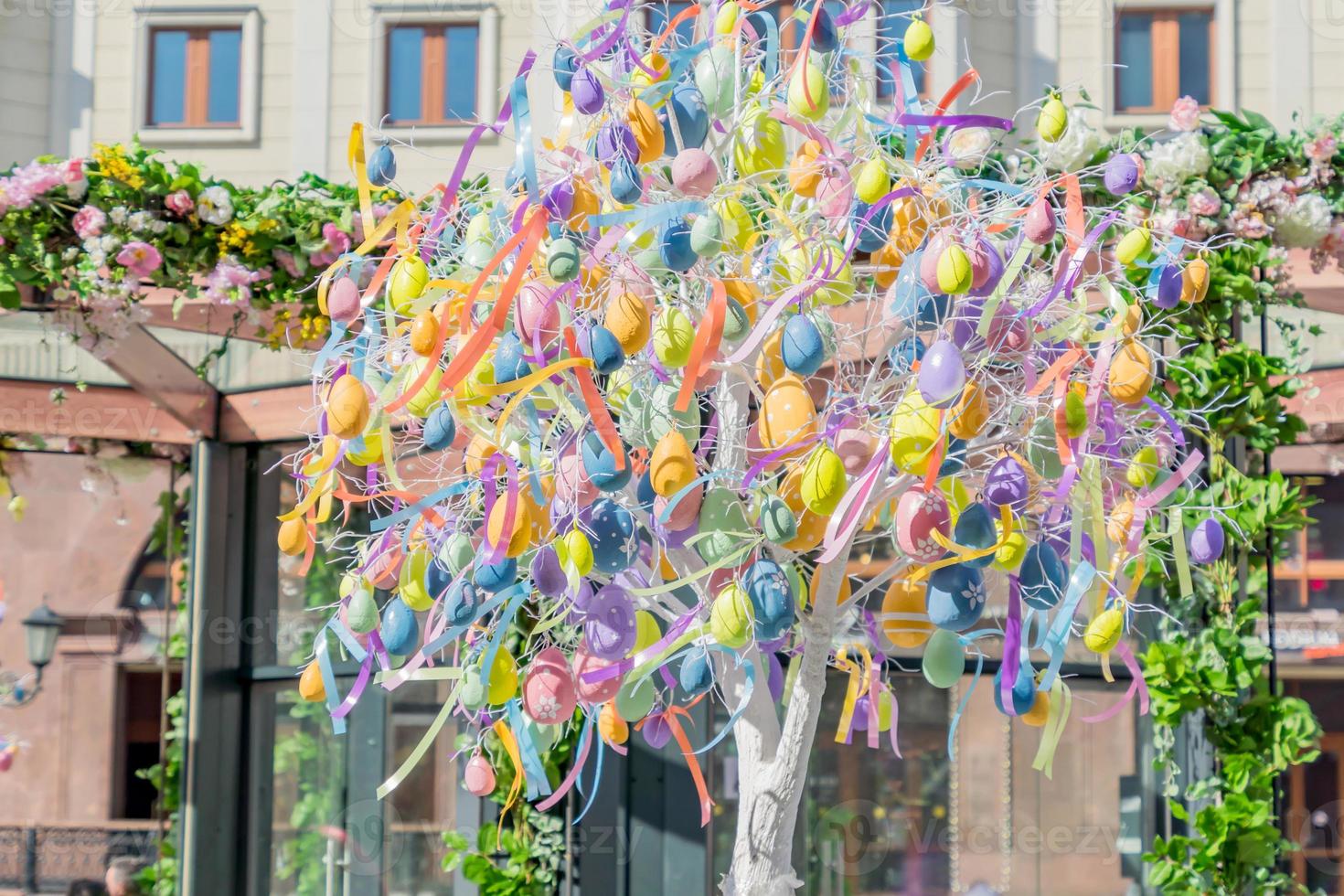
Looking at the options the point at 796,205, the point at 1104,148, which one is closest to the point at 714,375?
the point at 796,205

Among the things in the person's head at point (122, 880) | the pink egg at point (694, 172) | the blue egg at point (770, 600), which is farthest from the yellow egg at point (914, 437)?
the person's head at point (122, 880)

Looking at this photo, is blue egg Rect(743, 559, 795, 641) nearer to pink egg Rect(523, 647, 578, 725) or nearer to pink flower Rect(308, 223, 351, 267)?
pink egg Rect(523, 647, 578, 725)

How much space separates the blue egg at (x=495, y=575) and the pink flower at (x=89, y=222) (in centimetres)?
276

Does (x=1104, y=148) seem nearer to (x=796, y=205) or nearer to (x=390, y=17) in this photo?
(x=796, y=205)

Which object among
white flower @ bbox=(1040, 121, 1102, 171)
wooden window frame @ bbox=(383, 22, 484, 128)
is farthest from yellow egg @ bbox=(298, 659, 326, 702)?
wooden window frame @ bbox=(383, 22, 484, 128)

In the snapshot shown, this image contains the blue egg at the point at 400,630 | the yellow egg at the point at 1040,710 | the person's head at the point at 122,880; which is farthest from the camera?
the person's head at the point at 122,880

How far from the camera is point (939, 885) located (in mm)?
5941

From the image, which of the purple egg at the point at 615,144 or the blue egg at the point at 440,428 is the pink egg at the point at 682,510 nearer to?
the blue egg at the point at 440,428

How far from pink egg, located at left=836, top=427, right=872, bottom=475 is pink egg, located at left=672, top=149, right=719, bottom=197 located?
1.50ft

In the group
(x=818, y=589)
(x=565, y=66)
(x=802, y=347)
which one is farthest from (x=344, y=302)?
(x=818, y=589)

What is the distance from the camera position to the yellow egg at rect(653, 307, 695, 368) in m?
2.53

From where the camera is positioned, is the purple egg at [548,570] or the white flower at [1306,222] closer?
the purple egg at [548,570]

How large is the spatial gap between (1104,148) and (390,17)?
7078 millimetres

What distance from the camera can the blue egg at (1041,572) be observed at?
283cm
